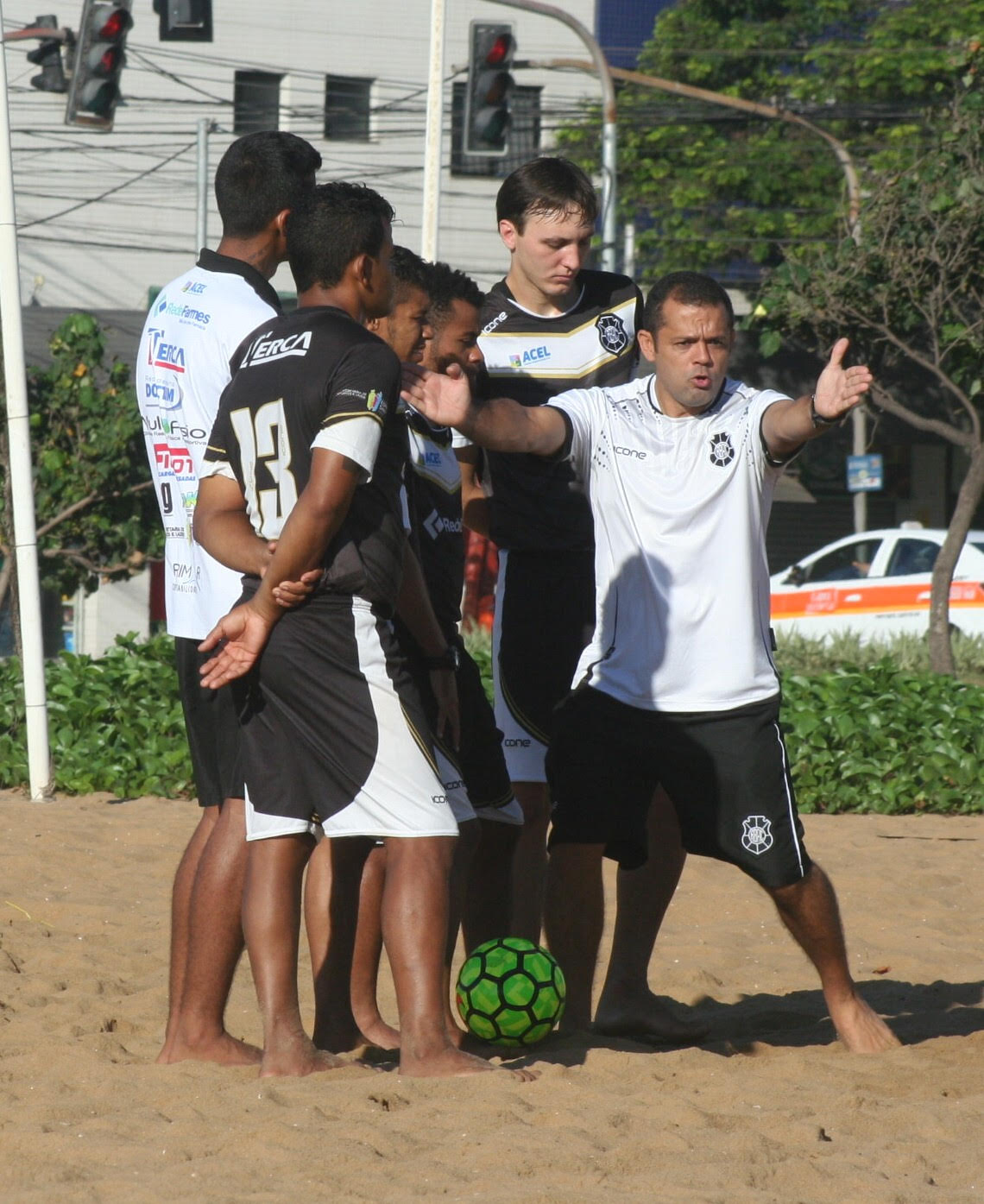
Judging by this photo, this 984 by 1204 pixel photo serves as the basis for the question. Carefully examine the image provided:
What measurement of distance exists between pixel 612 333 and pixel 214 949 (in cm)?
222

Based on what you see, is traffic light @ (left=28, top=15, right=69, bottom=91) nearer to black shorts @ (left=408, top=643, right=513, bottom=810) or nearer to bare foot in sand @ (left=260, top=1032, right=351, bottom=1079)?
black shorts @ (left=408, top=643, right=513, bottom=810)

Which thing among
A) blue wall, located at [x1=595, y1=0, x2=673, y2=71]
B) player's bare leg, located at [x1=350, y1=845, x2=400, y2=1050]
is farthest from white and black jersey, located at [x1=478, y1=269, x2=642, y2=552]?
blue wall, located at [x1=595, y1=0, x2=673, y2=71]

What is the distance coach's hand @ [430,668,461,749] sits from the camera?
4.49 metres

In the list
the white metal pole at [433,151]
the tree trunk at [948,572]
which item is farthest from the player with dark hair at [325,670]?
the white metal pole at [433,151]

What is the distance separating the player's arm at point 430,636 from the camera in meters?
4.24

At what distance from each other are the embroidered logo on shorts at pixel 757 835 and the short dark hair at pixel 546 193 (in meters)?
1.90

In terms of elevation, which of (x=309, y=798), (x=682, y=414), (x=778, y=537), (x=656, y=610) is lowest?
(x=778, y=537)

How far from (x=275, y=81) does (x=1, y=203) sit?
2069 centimetres

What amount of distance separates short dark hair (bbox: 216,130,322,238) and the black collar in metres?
0.08

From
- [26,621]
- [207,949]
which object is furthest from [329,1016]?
[26,621]

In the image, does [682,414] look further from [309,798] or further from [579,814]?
[309,798]

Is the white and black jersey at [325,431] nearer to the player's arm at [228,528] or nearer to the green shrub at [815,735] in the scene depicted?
the player's arm at [228,528]

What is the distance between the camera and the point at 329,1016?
4.66 m

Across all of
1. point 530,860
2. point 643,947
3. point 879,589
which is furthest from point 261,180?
point 879,589
